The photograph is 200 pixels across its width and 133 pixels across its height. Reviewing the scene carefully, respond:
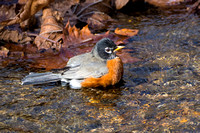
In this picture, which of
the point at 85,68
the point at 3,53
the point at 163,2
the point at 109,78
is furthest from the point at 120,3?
the point at 109,78

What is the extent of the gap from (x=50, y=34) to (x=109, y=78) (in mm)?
2330

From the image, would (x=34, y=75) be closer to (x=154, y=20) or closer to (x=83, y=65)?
(x=83, y=65)

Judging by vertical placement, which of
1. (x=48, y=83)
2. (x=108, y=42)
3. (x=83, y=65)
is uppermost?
(x=108, y=42)

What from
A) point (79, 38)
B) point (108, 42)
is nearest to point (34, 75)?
point (108, 42)

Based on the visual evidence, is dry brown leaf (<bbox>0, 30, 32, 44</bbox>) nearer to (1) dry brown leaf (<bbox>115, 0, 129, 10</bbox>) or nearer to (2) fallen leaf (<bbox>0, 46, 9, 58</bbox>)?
(2) fallen leaf (<bbox>0, 46, 9, 58</bbox>)

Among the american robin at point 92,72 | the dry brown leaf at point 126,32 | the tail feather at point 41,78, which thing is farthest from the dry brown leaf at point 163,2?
the tail feather at point 41,78

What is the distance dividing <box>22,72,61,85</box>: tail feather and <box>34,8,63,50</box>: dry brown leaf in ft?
4.95

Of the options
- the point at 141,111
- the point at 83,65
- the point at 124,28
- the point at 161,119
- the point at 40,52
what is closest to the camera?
the point at 161,119

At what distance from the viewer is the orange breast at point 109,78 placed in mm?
4418

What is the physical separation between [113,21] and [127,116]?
4486 mm

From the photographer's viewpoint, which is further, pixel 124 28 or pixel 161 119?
pixel 124 28

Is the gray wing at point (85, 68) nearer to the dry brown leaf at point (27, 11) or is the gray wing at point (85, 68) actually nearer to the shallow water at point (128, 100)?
the shallow water at point (128, 100)

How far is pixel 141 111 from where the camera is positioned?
360 centimetres

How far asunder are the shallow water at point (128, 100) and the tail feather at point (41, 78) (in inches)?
3.5
